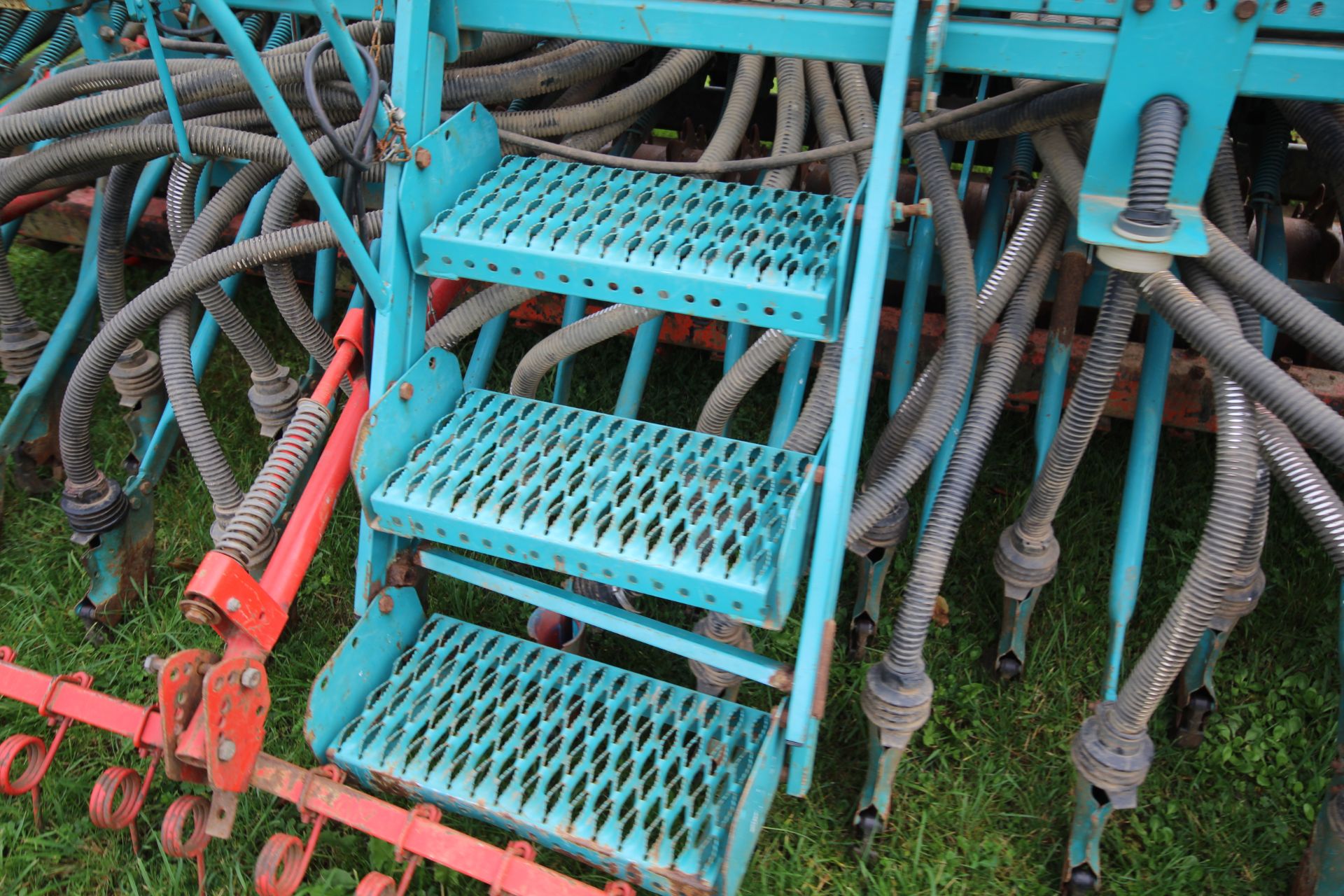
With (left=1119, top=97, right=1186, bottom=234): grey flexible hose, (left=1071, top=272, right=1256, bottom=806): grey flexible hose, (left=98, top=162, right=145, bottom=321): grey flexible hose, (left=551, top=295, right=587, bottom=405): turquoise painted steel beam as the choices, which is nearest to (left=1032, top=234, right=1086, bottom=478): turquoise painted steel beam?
(left=1071, top=272, right=1256, bottom=806): grey flexible hose

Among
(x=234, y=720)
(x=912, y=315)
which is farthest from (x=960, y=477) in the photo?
(x=234, y=720)

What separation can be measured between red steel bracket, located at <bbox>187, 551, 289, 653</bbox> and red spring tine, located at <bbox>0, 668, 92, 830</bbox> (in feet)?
1.44

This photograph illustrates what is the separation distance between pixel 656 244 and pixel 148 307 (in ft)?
4.46

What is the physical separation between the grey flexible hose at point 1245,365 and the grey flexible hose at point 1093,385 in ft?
0.35

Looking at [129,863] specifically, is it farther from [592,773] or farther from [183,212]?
[183,212]

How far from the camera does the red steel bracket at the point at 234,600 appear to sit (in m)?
1.78

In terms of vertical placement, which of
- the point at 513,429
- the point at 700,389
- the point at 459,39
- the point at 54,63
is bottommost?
the point at 700,389

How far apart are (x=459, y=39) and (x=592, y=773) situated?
4.81ft

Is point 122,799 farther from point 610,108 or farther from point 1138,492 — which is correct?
point 1138,492

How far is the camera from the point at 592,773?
1926 mm

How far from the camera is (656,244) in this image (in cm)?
193

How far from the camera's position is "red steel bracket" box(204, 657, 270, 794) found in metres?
1.77

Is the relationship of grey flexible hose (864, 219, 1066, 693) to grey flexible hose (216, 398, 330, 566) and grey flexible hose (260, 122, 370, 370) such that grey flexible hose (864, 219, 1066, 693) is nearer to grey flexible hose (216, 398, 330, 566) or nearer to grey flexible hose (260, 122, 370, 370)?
grey flexible hose (216, 398, 330, 566)

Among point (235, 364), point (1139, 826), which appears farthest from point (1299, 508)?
point (235, 364)
